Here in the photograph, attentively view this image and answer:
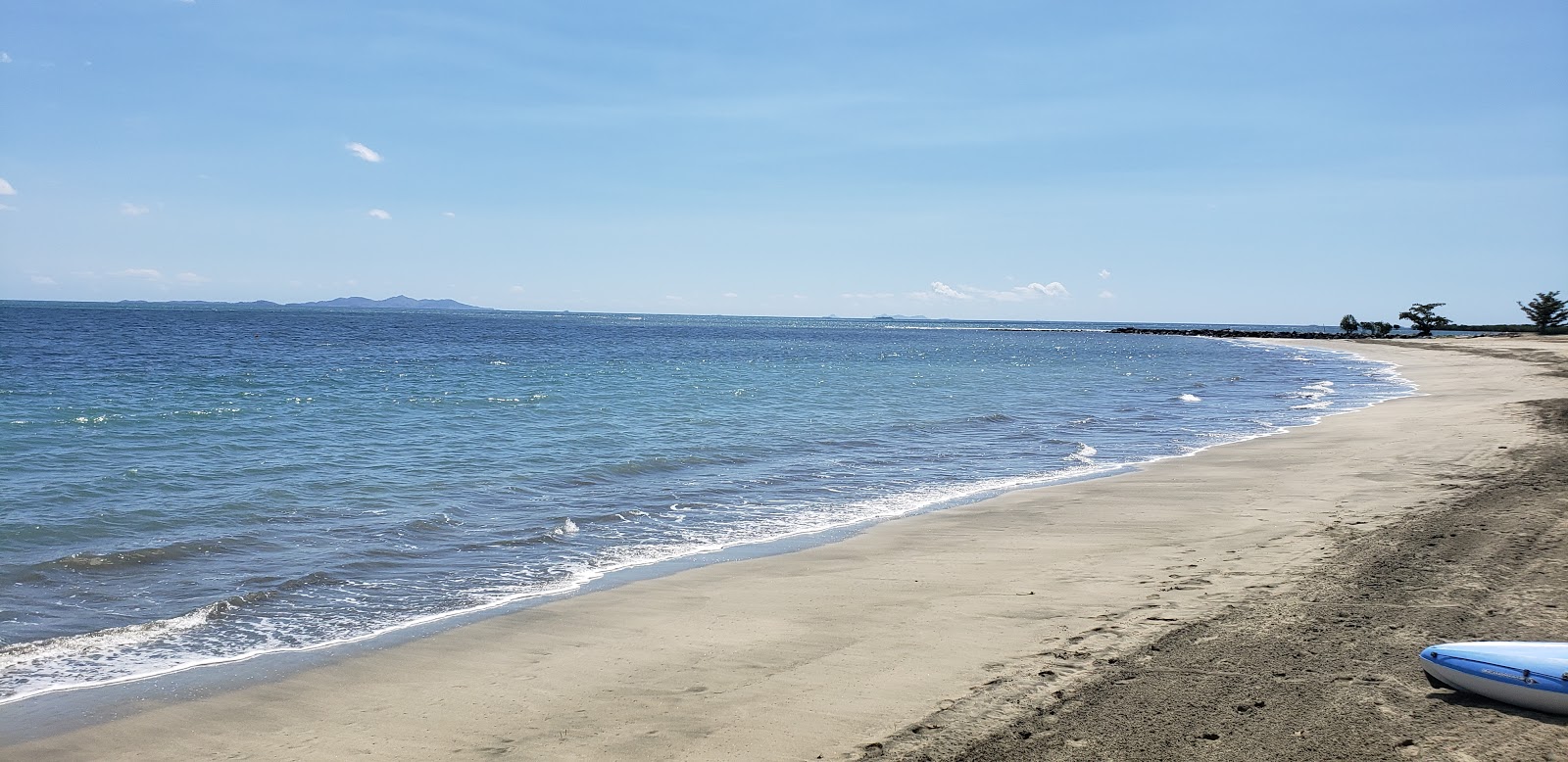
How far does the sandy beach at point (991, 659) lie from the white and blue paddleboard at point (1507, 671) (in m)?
0.11

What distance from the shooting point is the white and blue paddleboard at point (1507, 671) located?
5.08 metres

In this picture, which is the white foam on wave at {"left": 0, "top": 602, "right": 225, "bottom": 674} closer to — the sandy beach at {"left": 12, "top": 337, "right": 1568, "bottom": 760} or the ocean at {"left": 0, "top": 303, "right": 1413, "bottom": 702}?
the ocean at {"left": 0, "top": 303, "right": 1413, "bottom": 702}

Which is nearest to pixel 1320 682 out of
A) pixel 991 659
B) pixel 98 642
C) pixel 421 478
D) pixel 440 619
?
pixel 991 659

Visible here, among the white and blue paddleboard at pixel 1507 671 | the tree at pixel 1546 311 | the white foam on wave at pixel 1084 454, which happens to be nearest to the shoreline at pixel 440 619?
the white foam on wave at pixel 1084 454

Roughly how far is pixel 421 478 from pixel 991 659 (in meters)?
11.7

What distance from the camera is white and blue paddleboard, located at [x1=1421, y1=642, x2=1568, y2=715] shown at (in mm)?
5078

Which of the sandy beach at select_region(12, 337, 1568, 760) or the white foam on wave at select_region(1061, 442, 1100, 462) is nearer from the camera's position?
the sandy beach at select_region(12, 337, 1568, 760)

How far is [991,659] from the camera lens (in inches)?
257

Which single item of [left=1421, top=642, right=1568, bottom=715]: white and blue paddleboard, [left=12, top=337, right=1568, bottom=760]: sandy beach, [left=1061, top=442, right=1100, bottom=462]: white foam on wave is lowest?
[left=1061, top=442, right=1100, bottom=462]: white foam on wave

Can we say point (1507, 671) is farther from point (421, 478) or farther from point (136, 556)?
point (421, 478)

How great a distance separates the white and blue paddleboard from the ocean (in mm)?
7236

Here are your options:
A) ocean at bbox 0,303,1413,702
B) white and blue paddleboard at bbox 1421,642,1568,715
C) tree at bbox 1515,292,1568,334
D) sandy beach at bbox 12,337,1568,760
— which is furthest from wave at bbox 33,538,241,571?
tree at bbox 1515,292,1568,334

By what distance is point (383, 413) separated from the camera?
24516 mm

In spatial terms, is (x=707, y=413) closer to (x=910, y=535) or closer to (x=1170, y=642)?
(x=910, y=535)
